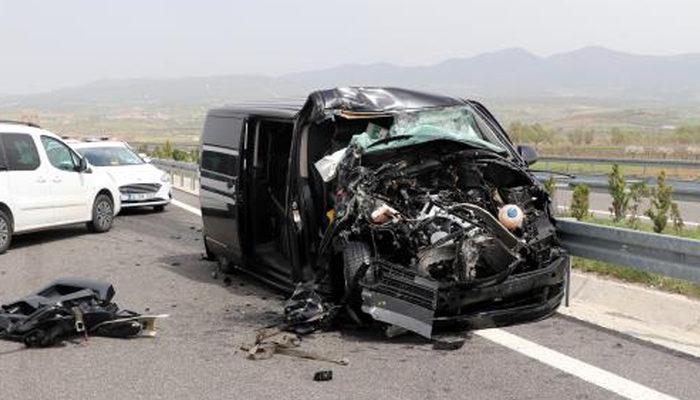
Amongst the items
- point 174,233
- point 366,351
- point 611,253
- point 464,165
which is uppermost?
point 464,165

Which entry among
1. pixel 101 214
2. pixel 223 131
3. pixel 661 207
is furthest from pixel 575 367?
pixel 101 214

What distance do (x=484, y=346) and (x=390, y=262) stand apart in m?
0.95

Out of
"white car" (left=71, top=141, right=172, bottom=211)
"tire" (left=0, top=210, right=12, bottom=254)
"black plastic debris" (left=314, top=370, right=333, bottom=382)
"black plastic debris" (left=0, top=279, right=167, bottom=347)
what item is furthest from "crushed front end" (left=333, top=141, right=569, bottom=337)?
"white car" (left=71, top=141, right=172, bottom=211)

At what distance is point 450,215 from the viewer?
6.60 meters

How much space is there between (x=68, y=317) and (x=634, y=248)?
4611mm

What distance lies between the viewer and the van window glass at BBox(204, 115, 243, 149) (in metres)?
8.83

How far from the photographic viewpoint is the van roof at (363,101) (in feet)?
24.1

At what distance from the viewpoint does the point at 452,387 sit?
205 inches

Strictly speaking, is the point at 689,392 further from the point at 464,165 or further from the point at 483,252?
the point at 464,165

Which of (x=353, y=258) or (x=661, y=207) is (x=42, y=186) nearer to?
(x=353, y=258)

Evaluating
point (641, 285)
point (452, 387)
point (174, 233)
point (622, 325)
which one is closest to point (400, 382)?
Answer: point (452, 387)

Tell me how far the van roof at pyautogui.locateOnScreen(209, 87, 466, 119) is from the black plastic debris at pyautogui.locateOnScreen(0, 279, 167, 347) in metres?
2.31

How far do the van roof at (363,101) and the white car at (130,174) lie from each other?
9.22 m

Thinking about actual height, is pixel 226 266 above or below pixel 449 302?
below
